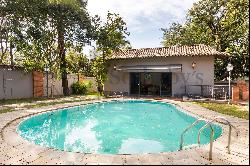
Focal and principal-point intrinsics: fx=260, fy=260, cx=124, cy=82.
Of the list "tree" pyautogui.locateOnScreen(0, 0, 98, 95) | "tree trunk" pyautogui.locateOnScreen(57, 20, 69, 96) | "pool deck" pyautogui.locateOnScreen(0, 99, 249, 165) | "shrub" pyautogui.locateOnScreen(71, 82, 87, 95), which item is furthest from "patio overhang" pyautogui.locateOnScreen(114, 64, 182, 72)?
"pool deck" pyautogui.locateOnScreen(0, 99, 249, 165)

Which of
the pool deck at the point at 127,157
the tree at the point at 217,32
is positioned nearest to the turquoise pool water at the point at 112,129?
the pool deck at the point at 127,157

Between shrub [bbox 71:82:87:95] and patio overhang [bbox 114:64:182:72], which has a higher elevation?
patio overhang [bbox 114:64:182:72]

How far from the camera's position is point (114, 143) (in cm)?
1084

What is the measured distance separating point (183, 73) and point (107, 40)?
29.3 feet

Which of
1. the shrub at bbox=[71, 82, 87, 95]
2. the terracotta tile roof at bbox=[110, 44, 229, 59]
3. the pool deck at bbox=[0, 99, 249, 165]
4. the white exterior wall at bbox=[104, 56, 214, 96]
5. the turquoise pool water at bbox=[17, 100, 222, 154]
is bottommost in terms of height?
the turquoise pool water at bbox=[17, 100, 222, 154]

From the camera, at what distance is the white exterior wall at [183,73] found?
25.8m

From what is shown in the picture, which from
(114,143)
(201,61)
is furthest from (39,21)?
(114,143)

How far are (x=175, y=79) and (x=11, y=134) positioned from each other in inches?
802

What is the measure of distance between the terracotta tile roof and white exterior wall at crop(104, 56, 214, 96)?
60cm

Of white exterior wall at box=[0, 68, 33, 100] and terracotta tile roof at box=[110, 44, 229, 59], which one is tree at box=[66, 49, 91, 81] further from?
white exterior wall at box=[0, 68, 33, 100]

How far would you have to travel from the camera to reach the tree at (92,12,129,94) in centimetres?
2870

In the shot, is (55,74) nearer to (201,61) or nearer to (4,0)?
(4,0)

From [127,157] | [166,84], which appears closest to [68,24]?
[166,84]

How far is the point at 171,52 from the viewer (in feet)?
91.8
